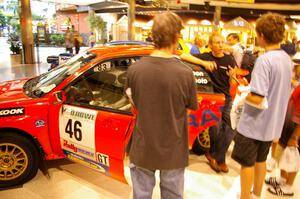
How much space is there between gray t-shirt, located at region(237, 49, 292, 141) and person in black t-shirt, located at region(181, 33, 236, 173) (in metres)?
0.97

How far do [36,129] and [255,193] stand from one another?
91.2 inches

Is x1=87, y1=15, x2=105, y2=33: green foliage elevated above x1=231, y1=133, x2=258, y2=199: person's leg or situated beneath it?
elevated above

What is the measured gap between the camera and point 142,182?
1876 mm

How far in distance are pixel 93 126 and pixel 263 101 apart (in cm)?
165

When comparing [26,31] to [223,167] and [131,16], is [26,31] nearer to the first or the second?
[131,16]

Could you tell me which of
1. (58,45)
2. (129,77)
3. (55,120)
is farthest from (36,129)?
(58,45)

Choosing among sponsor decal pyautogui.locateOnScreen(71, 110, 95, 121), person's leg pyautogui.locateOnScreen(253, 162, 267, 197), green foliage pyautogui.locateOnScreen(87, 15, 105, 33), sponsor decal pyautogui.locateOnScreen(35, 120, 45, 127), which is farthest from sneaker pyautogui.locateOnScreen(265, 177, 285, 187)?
green foliage pyautogui.locateOnScreen(87, 15, 105, 33)

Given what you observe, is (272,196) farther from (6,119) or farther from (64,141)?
(6,119)

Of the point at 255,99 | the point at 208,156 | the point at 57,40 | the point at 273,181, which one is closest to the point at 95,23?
the point at 57,40

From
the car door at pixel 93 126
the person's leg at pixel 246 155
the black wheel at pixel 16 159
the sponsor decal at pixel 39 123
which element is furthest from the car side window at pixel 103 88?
the person's leg at pixel 246 155

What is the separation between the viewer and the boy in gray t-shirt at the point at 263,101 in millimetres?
2182

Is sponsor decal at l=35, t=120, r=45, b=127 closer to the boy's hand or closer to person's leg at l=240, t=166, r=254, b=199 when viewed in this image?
the boy's hand

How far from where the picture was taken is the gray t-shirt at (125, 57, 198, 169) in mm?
1609

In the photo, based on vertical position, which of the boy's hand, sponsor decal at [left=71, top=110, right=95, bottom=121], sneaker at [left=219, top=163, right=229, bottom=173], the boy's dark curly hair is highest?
the boy's dark curly hair
